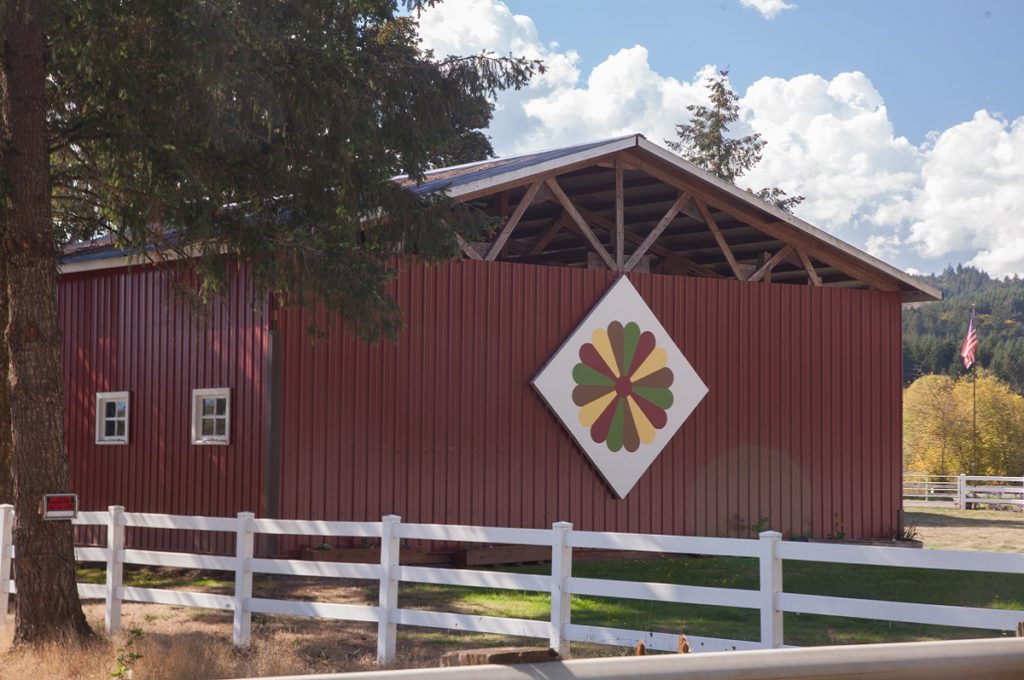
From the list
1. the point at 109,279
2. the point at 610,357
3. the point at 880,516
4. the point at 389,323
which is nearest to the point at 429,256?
the point at 389,323

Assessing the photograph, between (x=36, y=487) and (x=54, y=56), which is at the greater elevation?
(x=54, y=56)

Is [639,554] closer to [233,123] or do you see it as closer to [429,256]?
[429,256]

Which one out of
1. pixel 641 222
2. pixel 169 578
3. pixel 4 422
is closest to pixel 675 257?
pixel 641 222

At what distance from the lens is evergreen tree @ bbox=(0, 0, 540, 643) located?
10242 millimetres

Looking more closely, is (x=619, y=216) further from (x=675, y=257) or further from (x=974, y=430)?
(x=974, y=430)

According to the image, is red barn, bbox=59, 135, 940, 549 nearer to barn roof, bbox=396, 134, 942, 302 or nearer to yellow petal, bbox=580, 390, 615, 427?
barn roof, bbox=396, 134, 942, 302

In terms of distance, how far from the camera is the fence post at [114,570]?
423 inches

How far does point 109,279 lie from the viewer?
17.6m

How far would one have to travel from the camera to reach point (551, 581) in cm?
895

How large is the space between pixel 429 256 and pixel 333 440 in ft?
11.7

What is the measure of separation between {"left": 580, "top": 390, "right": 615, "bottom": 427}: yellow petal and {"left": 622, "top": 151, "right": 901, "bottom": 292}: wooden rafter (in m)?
3.31

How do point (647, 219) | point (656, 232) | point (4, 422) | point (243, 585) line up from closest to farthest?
point (243, 585)
point (4, 422)
point (656, 232)
point (647, 219)

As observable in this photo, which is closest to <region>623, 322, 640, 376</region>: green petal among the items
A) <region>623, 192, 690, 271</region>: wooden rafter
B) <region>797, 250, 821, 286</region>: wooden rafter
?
<region>623, 192, 690, 271</region>: wooden rafter

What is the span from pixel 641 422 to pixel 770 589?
371 inches
